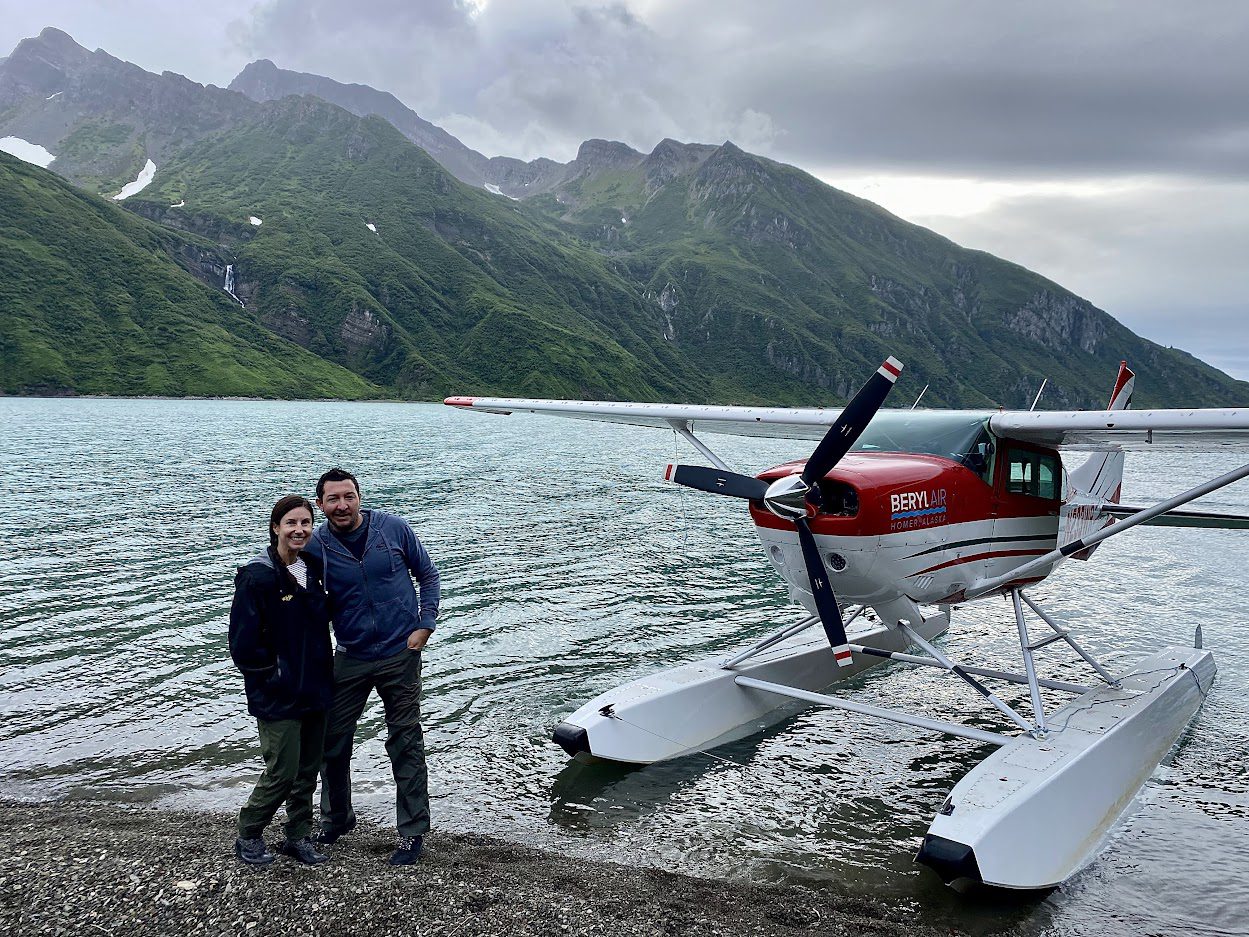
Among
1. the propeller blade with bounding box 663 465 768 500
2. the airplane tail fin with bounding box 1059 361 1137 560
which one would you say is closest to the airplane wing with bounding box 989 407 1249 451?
the airplane tail fin with bounding box 1059 361 1137 560

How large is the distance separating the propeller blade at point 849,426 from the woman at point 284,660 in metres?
4.18

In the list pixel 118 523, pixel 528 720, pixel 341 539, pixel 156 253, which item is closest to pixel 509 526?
pixel 118 523

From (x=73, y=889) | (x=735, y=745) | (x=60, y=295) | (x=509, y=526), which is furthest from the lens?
(x=60, y=295)

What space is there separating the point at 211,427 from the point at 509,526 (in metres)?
52.2

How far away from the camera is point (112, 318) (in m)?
148

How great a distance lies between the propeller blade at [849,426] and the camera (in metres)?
7.17

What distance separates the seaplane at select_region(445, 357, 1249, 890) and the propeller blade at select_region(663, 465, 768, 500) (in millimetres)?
21

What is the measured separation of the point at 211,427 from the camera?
6619 centimetres

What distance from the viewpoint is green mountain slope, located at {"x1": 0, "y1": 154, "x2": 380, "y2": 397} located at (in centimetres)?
13038

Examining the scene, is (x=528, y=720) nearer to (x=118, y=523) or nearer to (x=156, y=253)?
(x=118, y=523)

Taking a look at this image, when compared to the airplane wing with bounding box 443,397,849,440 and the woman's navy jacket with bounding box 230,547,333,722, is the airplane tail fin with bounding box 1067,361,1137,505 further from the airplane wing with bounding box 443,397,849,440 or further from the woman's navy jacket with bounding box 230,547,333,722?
the woman's navy jacket with bounding box 230,547,333,722

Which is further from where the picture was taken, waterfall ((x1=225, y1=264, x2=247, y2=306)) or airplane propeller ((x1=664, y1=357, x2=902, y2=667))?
waterfall ((x1=225, y1=264, x2=247, y2=306))

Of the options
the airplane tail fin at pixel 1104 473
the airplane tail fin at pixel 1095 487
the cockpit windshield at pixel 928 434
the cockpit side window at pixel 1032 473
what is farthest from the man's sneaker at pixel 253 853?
the airplane tail fin at pixel 1104 473

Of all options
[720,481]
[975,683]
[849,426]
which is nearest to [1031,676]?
[975,683]
